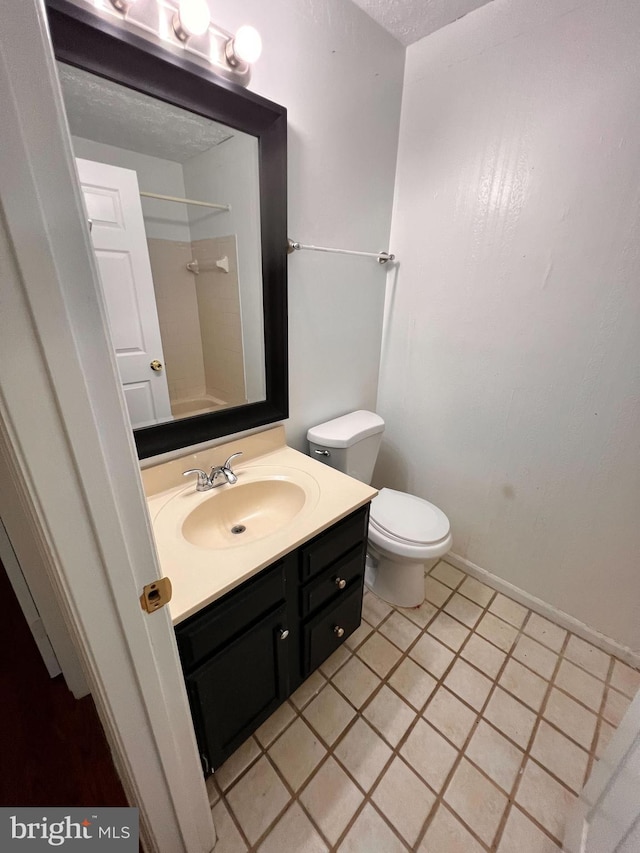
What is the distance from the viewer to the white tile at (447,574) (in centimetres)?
180

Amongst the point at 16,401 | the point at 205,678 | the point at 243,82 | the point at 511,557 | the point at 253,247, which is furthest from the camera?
Answer: the point at 511,557

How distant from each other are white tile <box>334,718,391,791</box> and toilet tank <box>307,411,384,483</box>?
0.92 metres

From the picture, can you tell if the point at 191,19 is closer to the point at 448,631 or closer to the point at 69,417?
the point at 69,417

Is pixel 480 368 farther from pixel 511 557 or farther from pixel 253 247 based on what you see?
pixel 253 247

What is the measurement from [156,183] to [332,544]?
119 cm

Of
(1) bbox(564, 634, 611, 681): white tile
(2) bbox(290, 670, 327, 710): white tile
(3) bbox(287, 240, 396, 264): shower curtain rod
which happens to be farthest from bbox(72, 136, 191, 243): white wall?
(1) bbox(564, 634, 611, 681): white tile

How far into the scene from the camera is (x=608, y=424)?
1290mm

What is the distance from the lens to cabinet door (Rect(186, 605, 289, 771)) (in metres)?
0.86

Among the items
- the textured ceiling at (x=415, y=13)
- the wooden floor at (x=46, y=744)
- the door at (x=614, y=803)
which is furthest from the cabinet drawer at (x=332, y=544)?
the textured ceiling at (x=415, y=13)

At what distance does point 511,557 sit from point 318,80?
2.13 metres

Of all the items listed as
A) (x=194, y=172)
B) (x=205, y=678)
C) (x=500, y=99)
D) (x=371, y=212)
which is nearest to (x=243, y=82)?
(x=194, y=172)

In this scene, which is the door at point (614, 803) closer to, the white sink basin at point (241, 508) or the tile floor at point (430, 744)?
the tile floor at point (430, 744)

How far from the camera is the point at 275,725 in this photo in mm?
1187

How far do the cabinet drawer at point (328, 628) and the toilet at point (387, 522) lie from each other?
27cm
